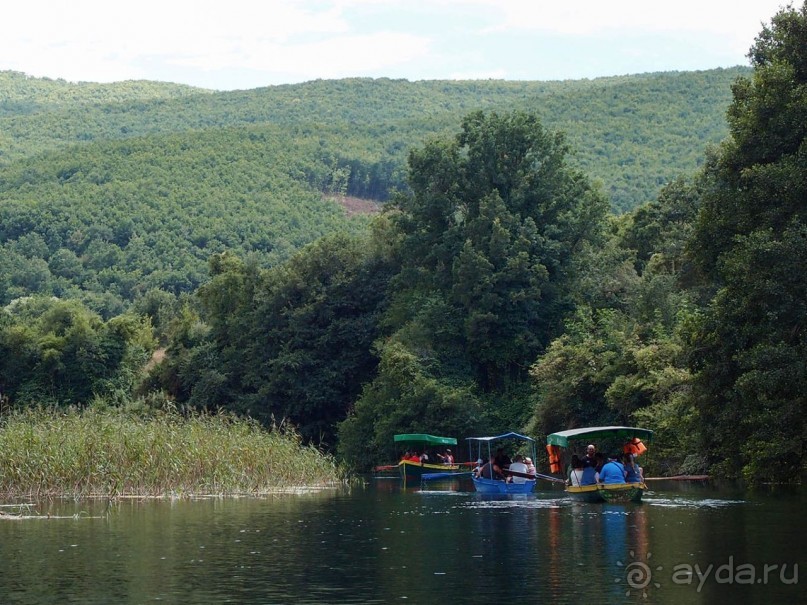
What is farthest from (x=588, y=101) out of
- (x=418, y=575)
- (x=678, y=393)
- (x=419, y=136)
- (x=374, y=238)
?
(x=418, y=575)

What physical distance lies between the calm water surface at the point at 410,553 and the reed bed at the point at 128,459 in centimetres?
102

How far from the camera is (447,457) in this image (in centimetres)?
6184

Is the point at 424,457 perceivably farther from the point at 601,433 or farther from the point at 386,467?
the point at 601,433

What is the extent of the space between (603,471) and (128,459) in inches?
531

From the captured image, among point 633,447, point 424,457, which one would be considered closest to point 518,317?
point 424,457

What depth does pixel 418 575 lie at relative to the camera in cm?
2217

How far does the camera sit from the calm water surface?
20188 millimetres

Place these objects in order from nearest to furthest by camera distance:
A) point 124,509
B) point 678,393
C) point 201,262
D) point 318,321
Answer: point 124,509 < point 678,393 < point 318,321 < point 201,262

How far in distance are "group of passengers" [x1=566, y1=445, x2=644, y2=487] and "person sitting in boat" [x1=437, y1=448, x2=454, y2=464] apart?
20.3m

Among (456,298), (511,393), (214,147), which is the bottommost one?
(511,393)

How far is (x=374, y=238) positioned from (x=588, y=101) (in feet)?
359

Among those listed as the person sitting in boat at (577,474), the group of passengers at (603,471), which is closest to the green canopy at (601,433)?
the group of passengers at (603,471)

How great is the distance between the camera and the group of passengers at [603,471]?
1489 inches

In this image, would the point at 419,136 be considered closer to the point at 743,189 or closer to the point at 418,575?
the point at 743,189
